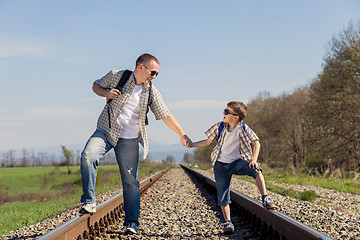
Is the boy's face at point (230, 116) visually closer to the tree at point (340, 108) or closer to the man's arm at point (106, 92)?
the man's arm at point (106, 92)

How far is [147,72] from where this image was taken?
13.8 ft

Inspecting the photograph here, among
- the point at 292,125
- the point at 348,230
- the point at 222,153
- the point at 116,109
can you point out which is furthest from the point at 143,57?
the point at 292,125

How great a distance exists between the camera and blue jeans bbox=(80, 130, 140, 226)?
3.94m

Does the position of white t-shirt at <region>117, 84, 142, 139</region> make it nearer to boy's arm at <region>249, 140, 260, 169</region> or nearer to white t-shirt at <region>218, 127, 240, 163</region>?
white t-shirt at <region>218, 127, 240, 163</region>

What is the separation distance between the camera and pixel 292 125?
40.9m

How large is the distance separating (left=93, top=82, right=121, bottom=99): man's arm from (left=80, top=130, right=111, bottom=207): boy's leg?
0.44 m

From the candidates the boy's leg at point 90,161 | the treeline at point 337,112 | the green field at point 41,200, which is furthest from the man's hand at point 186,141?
the treeline at point 337,112

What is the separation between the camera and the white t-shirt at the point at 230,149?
169 inches

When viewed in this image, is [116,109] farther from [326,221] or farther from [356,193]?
[356,193]

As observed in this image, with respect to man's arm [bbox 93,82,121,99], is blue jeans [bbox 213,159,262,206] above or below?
below

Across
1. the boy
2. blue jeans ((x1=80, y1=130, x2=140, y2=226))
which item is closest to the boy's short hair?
the boy

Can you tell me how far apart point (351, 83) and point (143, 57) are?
Result: 2070 cm

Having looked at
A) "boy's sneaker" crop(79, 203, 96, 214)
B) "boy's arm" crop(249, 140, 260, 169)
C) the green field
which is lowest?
the green field

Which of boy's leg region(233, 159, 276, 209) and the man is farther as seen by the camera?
boy's leg region(233, 159, 276, 209)
